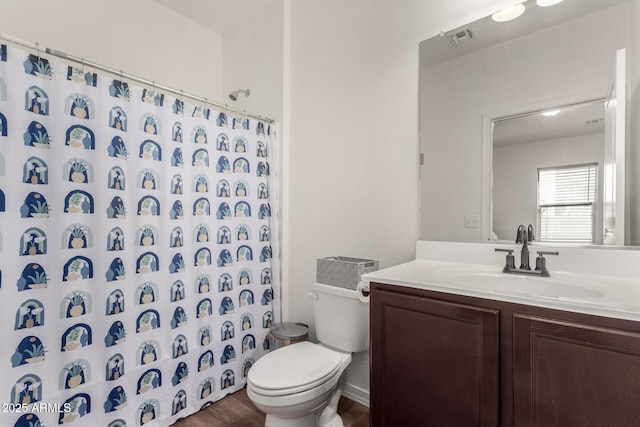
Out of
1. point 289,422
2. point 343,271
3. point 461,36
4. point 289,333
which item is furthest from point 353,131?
point 289,422

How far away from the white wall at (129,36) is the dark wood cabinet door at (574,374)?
8.73 ft

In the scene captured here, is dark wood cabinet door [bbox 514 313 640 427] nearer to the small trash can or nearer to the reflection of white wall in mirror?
the reflection of white wall in mirror

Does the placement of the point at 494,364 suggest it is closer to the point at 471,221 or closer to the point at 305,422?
the point at 471,221

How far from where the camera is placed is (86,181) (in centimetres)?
141

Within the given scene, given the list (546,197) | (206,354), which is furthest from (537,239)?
(206,354)

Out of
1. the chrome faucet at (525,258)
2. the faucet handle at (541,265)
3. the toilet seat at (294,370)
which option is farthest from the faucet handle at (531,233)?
the toilet seat at (294,370)

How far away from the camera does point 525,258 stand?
1286 mm

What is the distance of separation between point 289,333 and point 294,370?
50 centimetres

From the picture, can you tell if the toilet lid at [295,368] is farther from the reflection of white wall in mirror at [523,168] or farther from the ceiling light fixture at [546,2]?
the ceiling light fixture at [546,2]

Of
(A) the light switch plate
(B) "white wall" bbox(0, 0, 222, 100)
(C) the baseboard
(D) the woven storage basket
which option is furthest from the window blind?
(B) "white wall" bbox(0, 0, 222, 100)

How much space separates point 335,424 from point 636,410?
1.21 metres

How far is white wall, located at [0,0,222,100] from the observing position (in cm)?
180

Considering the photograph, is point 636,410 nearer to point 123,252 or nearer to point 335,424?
point 335,424

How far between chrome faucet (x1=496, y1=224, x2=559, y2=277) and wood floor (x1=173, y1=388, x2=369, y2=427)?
1.11 m
